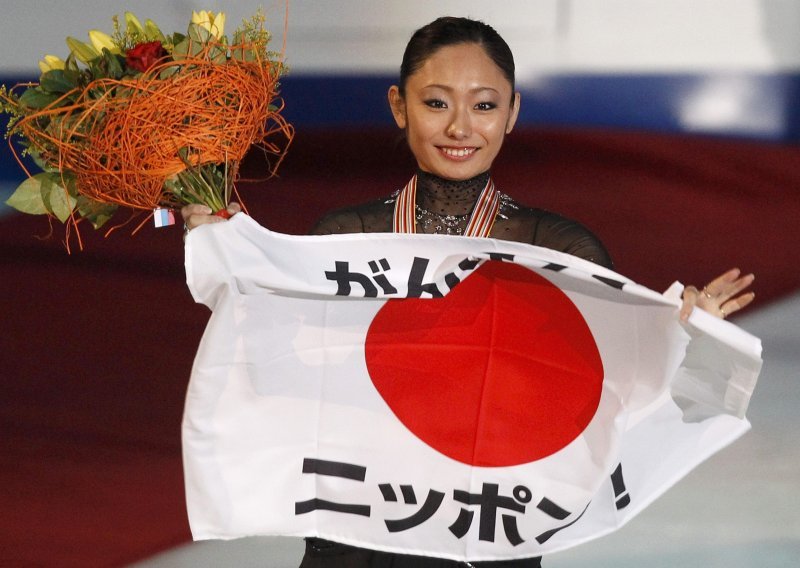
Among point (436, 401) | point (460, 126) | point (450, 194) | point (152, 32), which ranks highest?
point (152, 32)

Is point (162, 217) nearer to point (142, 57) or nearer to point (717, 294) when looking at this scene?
point (142, 57)

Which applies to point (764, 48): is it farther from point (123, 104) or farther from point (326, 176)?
point (123, 104)

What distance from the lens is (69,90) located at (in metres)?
1.77

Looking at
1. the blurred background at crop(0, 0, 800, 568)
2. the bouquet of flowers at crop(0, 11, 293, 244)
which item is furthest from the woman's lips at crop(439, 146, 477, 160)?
the blurred background at crop(0, 0, 800, 568)

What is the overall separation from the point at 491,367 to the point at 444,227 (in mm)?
253

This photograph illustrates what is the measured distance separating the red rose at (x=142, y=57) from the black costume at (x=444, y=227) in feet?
1.33

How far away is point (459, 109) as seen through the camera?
1.87 meters

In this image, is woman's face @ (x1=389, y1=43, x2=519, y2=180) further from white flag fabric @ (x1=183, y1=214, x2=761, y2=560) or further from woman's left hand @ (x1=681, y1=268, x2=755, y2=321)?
woman's left hand @ (x1=681, y1=268, x2=755, y2=321)

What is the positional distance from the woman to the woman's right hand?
0.80 ft

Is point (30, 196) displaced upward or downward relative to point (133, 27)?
downward

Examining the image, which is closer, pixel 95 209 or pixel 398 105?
pixel 95 209

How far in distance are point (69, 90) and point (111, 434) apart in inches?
75.3

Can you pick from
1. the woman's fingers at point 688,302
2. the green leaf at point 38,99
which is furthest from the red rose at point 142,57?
the woman's fingers at point 688,302

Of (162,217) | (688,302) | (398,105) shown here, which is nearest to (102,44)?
(162,217)
